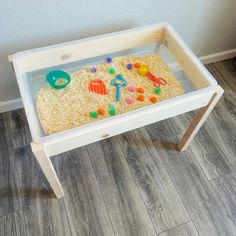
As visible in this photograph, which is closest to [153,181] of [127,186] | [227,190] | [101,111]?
[127,186]

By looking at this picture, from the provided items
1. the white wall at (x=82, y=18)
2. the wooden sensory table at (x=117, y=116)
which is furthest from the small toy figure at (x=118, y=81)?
the white wall at (x=82, y=18)

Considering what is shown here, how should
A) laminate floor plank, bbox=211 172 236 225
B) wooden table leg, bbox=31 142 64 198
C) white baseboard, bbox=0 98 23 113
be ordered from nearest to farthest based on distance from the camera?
1. wooden table leg, bbox=31 142 64 198
2. laminate floor plank, bbox=211 172 236 225
3. white baseboard, bbox=0 98 23 113

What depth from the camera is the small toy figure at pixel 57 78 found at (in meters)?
1.01

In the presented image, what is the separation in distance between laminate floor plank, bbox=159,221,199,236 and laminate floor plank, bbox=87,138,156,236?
70 mm

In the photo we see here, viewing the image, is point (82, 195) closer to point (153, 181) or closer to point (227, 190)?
point (153, 181)

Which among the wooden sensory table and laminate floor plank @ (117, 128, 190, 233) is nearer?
the wooden sensory table

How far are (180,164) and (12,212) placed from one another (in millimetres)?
823

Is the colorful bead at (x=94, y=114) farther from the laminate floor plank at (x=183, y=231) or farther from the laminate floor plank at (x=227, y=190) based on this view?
the laminate floor plank at (x=227, y=190)

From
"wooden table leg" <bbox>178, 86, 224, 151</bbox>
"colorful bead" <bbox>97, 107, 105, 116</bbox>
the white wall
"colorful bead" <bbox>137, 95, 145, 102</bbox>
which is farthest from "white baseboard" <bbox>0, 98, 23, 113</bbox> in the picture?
"wooden table leg" <bbox>178, 86, 224, 151</bbox>

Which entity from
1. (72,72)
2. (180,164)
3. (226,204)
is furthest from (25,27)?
(226,204)

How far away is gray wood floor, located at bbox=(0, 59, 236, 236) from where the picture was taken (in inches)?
41.6

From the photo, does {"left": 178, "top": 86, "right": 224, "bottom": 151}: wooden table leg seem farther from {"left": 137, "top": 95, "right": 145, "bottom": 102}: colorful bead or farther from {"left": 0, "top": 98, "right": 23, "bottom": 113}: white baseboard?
{"left": 0, "top": 98, "right": 23, "bottom": 113}: white baseboard

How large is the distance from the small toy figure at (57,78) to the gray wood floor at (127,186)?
1.27 feet

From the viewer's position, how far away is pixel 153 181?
1175mm
